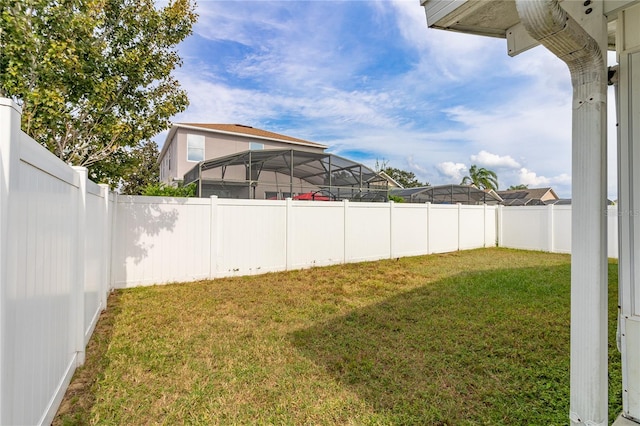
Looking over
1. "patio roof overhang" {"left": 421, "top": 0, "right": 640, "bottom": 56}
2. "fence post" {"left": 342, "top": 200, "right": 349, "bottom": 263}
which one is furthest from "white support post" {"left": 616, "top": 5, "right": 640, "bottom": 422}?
"fence post" {"left": 342, "top": 200, "right": 349, "bottom": 263}

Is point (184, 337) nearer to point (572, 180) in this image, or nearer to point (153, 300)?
point (153, 300)

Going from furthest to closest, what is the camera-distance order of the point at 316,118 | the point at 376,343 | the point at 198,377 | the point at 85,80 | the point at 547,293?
the point at 316,118, the point at 547,293, the point at 85,80, the point at 376,343, the point at 198,377

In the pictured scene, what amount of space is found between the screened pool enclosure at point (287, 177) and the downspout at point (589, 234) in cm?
824

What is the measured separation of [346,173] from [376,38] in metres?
4.52

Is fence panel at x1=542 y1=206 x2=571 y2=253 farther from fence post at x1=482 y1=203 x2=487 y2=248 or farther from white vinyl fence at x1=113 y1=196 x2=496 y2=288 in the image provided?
white vinyl fence at x1=113 y1=196 x2=496 y2=288

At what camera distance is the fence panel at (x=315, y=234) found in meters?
7.83

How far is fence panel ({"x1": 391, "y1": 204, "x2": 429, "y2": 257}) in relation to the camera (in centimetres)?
988

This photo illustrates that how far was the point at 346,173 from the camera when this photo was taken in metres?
11.3

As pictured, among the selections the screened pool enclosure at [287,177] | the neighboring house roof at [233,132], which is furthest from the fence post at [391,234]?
the neighboring house roof at [233,132]

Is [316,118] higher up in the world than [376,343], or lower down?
higher up

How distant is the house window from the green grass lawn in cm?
1020

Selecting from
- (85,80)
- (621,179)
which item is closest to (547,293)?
(621,179)

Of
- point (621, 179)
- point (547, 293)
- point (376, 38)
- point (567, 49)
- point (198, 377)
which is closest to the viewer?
point (567, 49)

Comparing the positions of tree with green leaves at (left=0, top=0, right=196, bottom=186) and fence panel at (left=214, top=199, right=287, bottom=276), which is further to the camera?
fence panel at (left=214, top=199, right=287, bottom=276)
